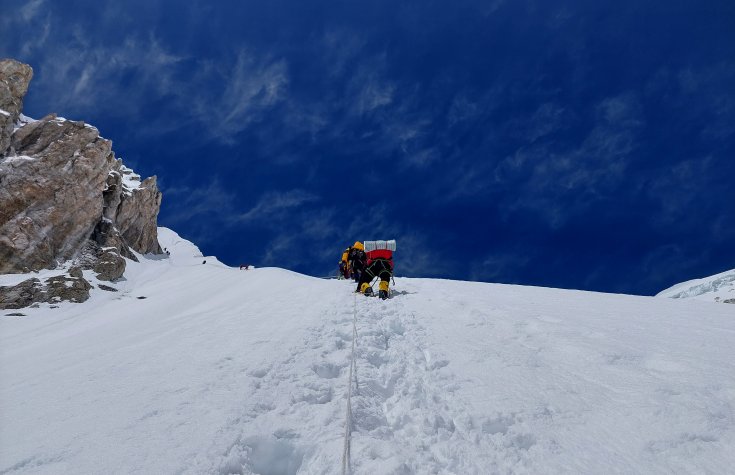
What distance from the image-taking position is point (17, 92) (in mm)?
35062

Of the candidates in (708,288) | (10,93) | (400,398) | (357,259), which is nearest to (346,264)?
(357,259)

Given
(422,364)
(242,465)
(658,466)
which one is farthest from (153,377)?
(658,466)

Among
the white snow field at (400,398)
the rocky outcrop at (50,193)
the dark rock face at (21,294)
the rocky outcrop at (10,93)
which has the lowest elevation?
the white snow field at (400,398)

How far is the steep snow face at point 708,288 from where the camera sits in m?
81.3

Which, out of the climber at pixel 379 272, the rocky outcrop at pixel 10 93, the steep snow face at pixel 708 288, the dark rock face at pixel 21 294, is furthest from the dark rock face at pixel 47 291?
the steep snow face at pixel 708 288

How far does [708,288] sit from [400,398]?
113830 millimetres

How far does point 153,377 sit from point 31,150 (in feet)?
122

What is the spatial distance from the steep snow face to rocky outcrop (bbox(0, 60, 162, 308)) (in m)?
96.5

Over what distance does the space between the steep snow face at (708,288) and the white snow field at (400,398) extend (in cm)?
9339

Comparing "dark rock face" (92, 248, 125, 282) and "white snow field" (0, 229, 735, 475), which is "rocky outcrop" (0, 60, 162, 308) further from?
"white snow field" (0, 229, 735, 475)

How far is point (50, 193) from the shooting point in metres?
31.4

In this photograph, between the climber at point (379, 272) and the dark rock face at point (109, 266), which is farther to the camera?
the dark rock face at point (109, 266)

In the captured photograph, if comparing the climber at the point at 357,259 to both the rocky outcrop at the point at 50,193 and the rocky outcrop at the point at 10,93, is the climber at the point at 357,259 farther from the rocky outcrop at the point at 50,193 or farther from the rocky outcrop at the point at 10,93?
the rocky outcrop at the point at 10,93

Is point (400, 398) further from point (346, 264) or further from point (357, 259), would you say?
point (346, 264)
